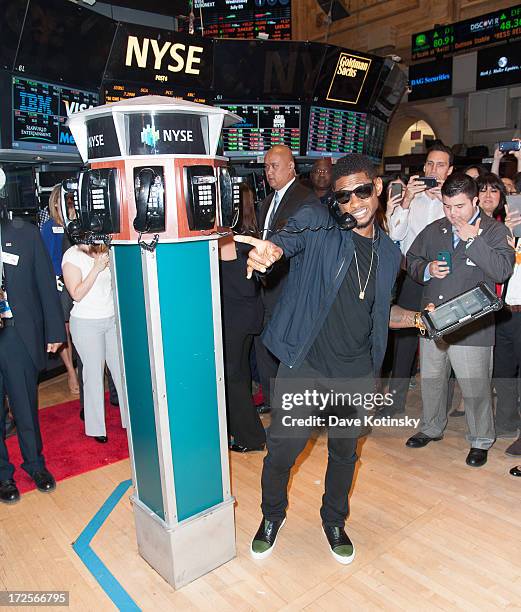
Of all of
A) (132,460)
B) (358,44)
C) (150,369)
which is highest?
(358,44)

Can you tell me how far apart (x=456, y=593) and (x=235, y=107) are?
15.1 ft

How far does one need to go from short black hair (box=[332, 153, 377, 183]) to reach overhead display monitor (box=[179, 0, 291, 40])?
6853 millimetres

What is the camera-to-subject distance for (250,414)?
11.1ft

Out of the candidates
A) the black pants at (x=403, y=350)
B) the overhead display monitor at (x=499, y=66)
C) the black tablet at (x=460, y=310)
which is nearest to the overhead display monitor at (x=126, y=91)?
the black pants at (x=403, y=350)

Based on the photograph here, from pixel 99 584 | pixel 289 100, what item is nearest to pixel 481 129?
pixel 289 100

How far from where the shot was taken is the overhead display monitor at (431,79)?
372 inches

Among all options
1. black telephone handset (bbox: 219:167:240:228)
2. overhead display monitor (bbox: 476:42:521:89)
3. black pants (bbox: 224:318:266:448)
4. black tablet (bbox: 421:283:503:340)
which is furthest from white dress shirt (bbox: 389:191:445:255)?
overhead display monitor (bbox: 476:42:521:89)

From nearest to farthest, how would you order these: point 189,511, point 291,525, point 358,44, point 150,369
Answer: point 150,369 < point 189,511 < point 291,525 < point 358,44

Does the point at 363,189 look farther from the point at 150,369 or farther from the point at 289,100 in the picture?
the point at 289,100

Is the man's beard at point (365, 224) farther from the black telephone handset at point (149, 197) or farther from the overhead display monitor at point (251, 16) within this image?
the overhead display monitor at point (251, 16)

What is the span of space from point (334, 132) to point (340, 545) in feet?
15.1

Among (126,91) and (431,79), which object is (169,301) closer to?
(126,91)

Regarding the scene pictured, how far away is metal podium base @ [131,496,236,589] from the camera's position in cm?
221

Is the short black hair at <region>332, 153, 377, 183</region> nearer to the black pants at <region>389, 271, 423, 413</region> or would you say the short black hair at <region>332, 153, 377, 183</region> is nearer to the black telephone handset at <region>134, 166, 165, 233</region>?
the black telephone handset at <region>134, 166, 165, 233</region>
